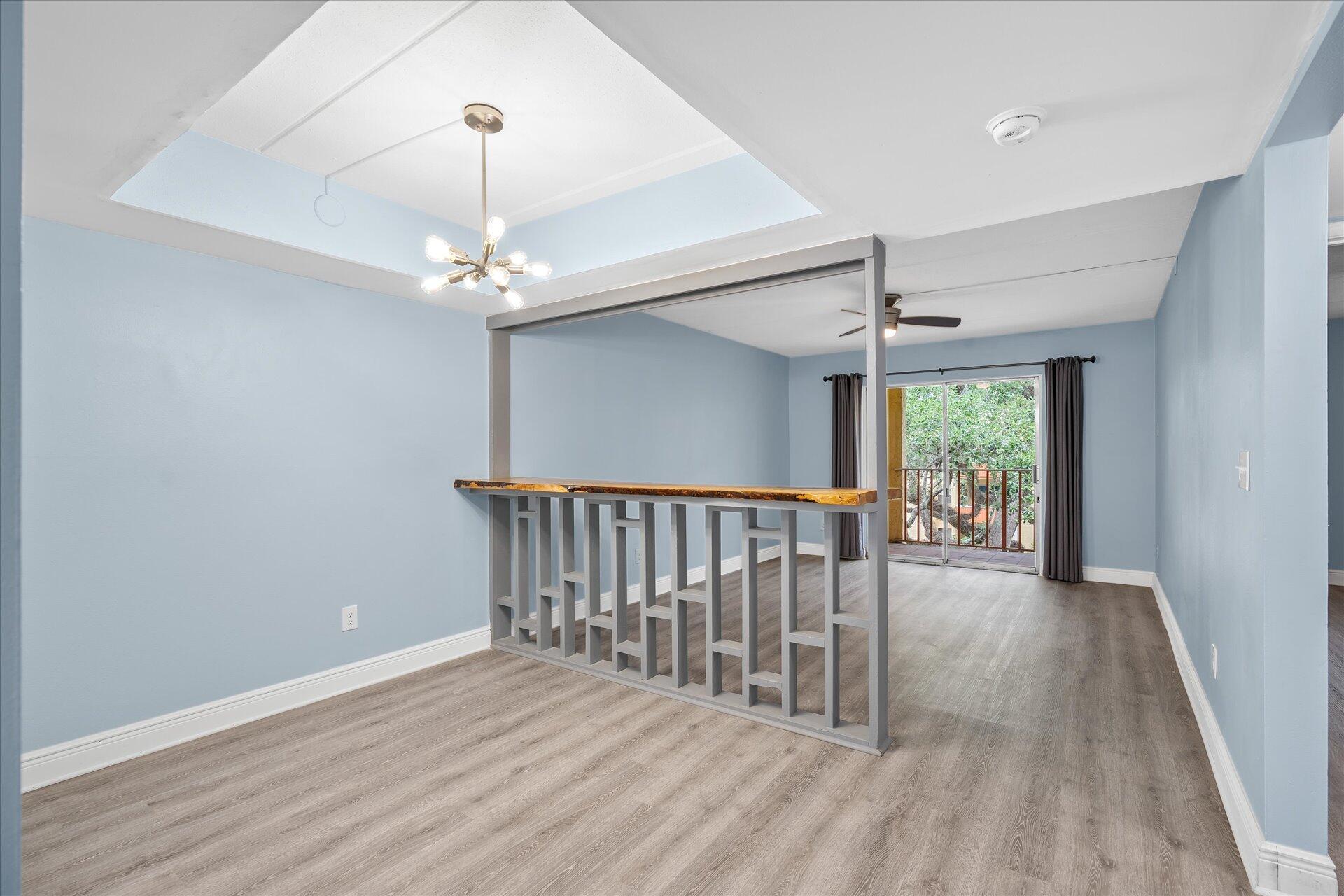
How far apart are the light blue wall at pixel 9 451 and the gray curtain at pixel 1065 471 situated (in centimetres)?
669

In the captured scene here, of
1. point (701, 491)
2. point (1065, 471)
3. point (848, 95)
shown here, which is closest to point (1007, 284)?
point (1065, 471)

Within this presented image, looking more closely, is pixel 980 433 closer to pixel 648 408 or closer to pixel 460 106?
pixel 648 408

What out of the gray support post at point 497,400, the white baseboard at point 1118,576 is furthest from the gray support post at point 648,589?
the white baseboard at point 1118,576

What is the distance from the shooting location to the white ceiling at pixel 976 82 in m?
1.31

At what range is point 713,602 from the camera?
10.2 ft

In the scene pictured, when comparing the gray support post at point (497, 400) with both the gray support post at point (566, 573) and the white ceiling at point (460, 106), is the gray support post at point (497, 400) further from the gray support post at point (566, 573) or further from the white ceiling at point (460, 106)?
the white ceiling at point (460, 106)

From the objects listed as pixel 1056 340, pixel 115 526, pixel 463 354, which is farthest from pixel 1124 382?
pixel 115 526

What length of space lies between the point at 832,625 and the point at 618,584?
4.08 feet

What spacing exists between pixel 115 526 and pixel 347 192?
1775 mm

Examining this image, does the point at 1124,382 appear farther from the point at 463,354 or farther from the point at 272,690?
the point at 272,690

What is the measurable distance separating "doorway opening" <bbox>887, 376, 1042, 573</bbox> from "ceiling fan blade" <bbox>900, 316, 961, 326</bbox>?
6.44 ft

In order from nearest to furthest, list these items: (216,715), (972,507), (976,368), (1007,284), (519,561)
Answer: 1. (216,715)
2. (519,561)
3. (1007,284)
4. (976,368)
5. (972,507)

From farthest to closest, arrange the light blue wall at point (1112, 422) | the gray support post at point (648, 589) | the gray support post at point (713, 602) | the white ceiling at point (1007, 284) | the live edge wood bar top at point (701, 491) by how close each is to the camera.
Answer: the light blue wall at point (1112, 422) → the gray support post at point (648, 589) → the gray support post at point (713, 602) → the white ceiling at point (1007, 284) → the live edge wood bar top at point (701, 491)

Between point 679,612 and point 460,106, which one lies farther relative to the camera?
point 679,612
